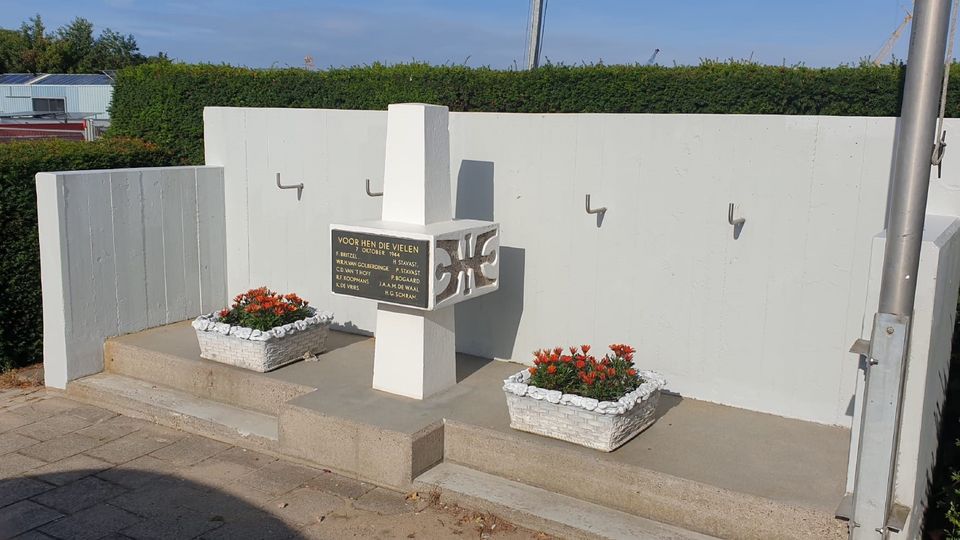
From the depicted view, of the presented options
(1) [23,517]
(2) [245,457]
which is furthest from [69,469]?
(2) [245,457]

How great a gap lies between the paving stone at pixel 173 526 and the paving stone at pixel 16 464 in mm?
1242

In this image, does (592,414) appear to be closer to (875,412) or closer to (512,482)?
(512,482)

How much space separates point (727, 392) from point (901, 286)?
238 cm

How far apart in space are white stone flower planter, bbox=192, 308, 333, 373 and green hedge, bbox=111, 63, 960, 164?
2709 millimetres

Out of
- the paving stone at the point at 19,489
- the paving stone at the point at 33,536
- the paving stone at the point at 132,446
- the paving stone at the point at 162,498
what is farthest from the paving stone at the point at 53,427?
the paving stone at the point at 33,536

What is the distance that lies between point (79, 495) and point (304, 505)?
4.54 ft

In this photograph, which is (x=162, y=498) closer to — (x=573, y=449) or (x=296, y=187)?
(x=573, y=449)

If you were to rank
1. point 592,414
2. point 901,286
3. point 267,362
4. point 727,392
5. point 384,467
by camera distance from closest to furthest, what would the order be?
point 901,286 < point 592,414 < point 384,467 < point 727,392 < point 267,362

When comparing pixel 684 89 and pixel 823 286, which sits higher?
pixel 684 89

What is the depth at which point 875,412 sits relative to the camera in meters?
3.75

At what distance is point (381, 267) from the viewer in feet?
18.9

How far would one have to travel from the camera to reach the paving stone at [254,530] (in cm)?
470

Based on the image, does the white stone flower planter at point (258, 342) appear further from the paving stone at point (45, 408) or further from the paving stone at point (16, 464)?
the paving stone at point (16, 464)

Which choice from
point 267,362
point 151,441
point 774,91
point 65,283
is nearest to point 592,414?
point 267,362
